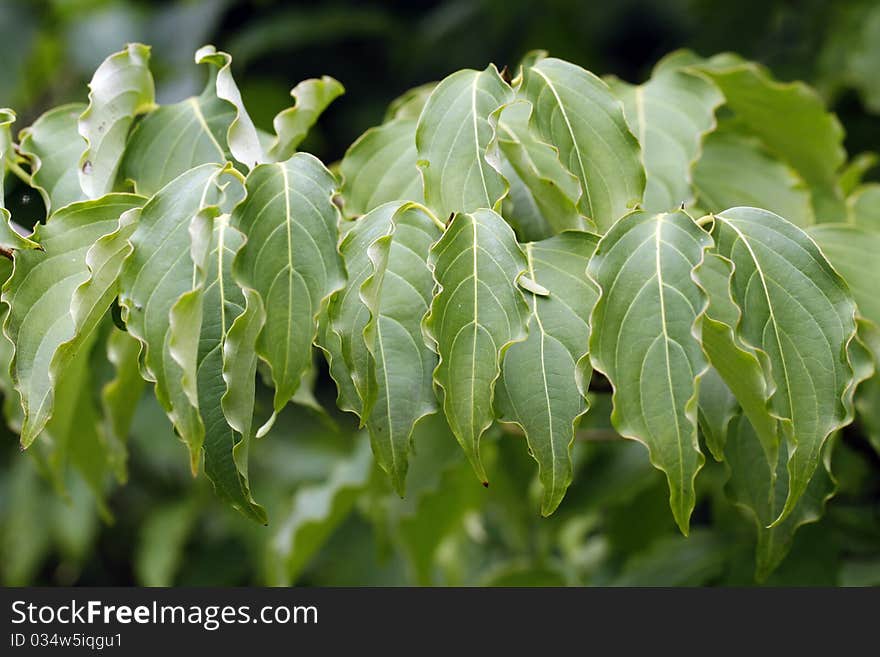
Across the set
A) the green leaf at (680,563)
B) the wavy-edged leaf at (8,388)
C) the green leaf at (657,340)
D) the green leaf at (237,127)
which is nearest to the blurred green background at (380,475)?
the green leaf at (680,563)

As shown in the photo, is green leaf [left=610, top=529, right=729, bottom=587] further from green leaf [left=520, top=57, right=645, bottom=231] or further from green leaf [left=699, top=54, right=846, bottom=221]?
green leaf [left=520, top=57, right=645, bottom=231]

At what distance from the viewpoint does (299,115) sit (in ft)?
2.90

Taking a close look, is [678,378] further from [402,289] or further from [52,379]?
[52,379]

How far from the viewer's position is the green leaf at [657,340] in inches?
25.6

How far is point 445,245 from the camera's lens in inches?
27.8

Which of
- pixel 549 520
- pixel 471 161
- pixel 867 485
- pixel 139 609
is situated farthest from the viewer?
pixel 549 520

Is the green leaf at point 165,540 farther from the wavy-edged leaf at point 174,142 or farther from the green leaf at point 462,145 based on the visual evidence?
the green leaf at point 462,145

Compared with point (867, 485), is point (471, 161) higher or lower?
higher

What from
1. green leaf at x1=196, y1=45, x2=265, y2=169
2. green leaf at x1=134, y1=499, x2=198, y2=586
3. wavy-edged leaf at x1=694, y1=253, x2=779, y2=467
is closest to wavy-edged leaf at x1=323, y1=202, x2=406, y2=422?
green leaf at x1=196, y1=45, x2=265, y2=169

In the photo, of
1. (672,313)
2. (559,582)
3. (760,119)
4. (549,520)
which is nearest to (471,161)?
(672,313)

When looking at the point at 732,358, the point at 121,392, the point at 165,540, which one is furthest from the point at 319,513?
the point at 165,540

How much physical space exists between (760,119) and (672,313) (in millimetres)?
539

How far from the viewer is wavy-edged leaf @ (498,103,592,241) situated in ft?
2.71

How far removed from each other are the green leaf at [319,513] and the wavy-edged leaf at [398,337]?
2.17ft
